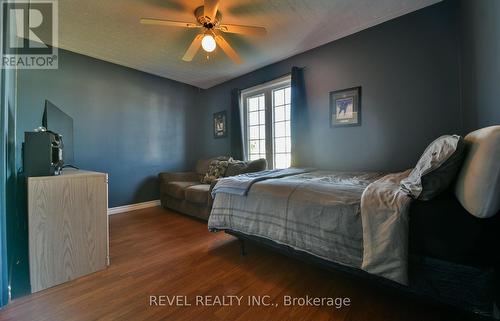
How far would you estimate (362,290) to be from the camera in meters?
1.42

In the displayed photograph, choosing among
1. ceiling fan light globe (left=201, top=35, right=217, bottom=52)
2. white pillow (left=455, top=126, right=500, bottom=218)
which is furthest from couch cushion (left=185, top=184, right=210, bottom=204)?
white pillow (left=455, top=126, right=500, bottom=218)

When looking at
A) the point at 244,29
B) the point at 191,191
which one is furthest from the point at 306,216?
the point at 191,191

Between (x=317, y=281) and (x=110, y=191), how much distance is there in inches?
138

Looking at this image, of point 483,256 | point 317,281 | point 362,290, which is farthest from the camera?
point 317,281

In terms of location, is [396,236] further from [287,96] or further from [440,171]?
[287,96]

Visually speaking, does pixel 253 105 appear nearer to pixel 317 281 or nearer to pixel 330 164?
pixel 330 164

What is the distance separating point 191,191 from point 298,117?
6.58 ft

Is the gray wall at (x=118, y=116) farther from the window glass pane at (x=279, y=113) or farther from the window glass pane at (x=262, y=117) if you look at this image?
the window glass pane at (x=279, y=113)

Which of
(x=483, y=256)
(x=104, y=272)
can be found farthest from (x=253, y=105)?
(x=483, y=256)

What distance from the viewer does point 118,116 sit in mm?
3543

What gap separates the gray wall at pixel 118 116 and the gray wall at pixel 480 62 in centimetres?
439

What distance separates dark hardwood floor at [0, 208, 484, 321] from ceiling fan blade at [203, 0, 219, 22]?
2.34 meters

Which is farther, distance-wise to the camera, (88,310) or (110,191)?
(110,191)

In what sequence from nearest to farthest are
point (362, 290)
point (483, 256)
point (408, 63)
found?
1. point (483, 256)
2. point (362, 290)
3. point (408, 63)
